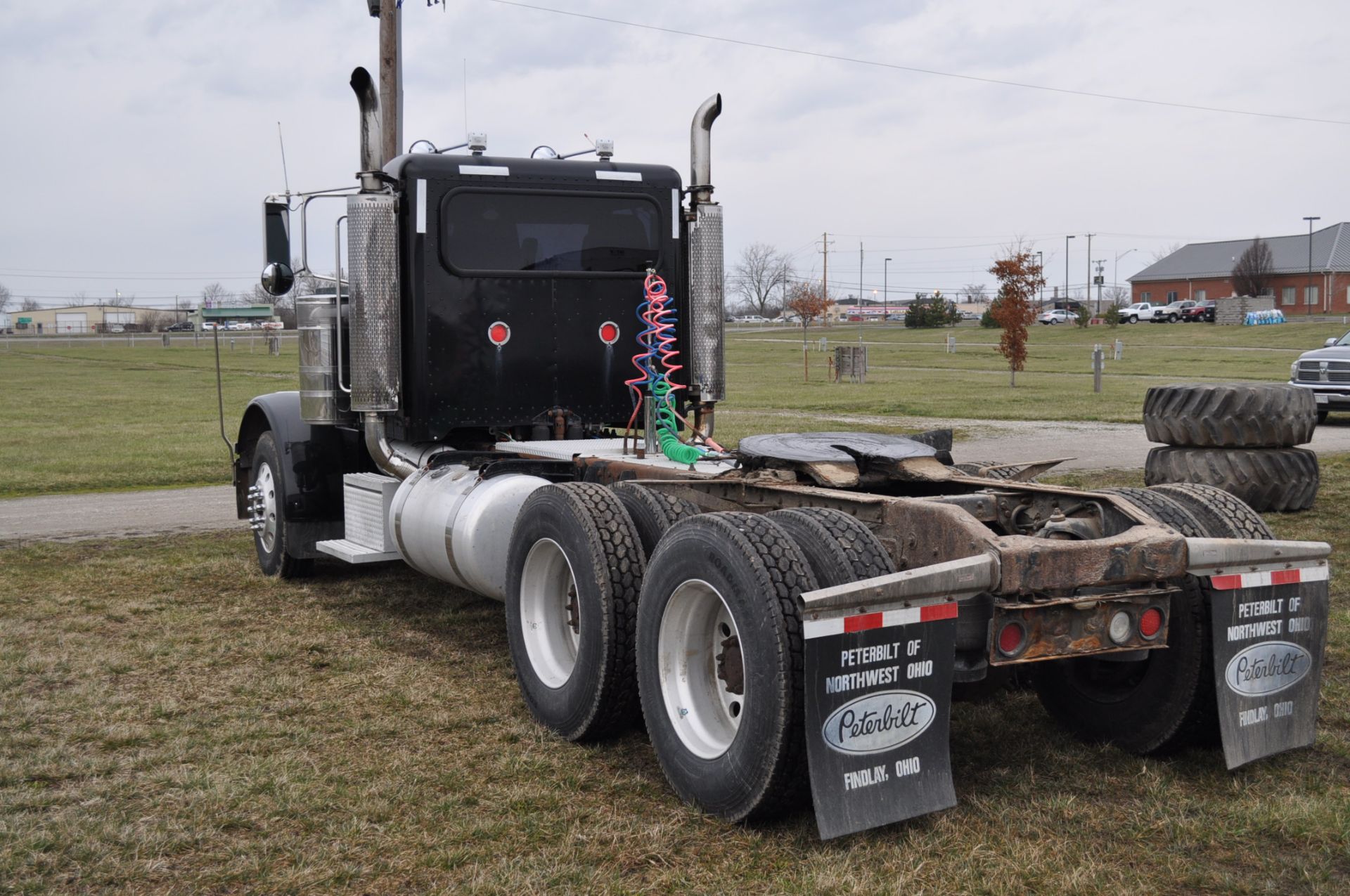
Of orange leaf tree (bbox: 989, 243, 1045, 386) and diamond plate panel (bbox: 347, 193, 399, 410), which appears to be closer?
diamond plate panel (bbox: 347, 193, 399, 410)

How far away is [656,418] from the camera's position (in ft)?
22.3

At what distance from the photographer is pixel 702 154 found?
7.89 m

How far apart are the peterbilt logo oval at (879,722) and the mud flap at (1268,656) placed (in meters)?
1.10

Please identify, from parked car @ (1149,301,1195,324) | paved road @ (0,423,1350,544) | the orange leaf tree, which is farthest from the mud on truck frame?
parked car @ (1149,301,1195,324)

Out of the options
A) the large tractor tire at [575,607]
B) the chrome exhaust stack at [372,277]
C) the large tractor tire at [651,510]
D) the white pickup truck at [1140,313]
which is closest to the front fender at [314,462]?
the chrome exhaust stack at [372,277]

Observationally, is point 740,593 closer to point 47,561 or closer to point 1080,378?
point 47,561

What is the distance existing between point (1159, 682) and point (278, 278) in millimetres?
5753

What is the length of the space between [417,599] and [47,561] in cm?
325

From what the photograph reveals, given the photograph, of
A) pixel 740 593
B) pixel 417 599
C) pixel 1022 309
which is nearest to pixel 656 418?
pixel 417 599

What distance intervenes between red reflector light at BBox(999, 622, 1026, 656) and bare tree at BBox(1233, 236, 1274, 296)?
87307 mm

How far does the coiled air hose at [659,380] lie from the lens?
6.43m

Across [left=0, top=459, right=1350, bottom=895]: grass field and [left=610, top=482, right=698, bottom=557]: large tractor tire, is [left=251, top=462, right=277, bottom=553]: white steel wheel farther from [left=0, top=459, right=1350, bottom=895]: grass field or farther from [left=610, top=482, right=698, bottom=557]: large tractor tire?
[left=610, top=482, right=698, bottom=557]: large tractor tire

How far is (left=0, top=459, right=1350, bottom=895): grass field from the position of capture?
3.83 metres

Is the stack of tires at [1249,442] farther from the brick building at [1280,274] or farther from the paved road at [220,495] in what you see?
the brick building at [1280,274]
